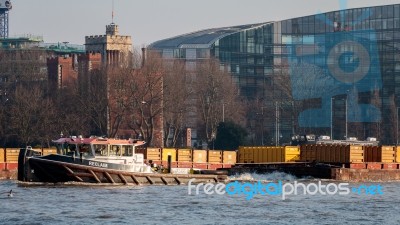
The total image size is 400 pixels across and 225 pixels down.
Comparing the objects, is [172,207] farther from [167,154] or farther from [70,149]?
[167,154]

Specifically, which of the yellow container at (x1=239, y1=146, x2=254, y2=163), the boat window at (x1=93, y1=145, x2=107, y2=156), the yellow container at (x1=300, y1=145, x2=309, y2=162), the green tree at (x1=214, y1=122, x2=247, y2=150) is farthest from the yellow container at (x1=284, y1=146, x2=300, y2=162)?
the green tree at (x1=214, y1=122, x2=247, y2=150)

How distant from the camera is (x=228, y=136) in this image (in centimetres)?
17550

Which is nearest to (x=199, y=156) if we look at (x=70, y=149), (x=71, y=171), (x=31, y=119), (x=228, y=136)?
(x=70, y=149)

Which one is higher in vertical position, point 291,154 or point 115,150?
point 115,150

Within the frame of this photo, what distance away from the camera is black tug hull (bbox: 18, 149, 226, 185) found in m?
96.4

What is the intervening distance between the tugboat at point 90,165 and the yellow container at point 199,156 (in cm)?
2935

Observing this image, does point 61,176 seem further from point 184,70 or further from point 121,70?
point 184,70

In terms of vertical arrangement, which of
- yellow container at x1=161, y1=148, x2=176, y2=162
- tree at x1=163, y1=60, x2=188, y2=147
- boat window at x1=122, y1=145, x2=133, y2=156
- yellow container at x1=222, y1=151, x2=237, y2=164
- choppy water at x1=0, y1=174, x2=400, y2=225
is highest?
tree at x1=163, y1=60, x2=188, y2=147

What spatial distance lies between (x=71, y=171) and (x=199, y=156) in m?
35.6

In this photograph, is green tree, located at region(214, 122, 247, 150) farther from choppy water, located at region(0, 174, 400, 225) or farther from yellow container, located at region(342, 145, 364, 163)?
choppy water, located at region(0, 174, 400, 225)

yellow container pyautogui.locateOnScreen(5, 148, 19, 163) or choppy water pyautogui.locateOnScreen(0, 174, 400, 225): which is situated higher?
yellow container pyautogui.locateOnScreen(5, 148, 19, 163)

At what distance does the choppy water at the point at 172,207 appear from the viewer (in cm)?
7506

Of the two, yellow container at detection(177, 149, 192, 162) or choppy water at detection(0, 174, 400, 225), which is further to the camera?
yellow container at detection(177, 149, 192, 162)

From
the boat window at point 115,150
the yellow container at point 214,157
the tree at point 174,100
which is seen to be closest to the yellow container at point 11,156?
the yellow container at point 214,157
